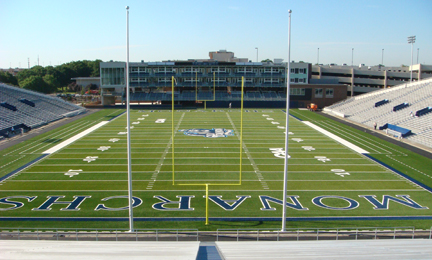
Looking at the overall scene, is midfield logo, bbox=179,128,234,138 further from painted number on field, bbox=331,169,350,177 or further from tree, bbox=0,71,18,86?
tree, bbox=0,71,18,86

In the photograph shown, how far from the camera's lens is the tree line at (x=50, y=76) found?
67875mm

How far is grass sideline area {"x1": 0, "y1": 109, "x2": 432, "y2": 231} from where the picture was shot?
14.4 meters

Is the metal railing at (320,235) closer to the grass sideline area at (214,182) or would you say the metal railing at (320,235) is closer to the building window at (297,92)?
the grass sideline area at (214,182)

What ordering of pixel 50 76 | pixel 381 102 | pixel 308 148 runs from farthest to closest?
pixel 50 76 → pixel 381 102 → pixel 308 148

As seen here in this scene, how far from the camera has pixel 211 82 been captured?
2245 inches

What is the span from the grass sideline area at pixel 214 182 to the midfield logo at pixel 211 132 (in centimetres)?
17

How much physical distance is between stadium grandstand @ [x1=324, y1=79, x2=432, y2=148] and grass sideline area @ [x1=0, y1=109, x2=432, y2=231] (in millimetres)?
2875

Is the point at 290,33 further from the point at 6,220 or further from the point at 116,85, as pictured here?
the point at 116,85

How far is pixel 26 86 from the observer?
65250 mm

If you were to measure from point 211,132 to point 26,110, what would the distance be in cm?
1942

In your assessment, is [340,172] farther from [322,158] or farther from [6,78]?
[6,78]

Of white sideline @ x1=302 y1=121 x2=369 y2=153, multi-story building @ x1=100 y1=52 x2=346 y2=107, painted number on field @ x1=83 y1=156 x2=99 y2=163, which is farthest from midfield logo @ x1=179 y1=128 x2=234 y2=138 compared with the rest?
multi-story building @ x1=100 y1=52 x2=346 y2=107

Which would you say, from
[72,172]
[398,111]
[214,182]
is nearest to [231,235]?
[214,182]

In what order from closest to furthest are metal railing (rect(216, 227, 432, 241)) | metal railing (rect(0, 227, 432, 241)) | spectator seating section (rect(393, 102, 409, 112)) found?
metal railing (rect(0, 227, 432, 241)) < metal railing (rect(216, 227, 432, 241)) < spectator seating section (rect(393, 102, 409, 112))
